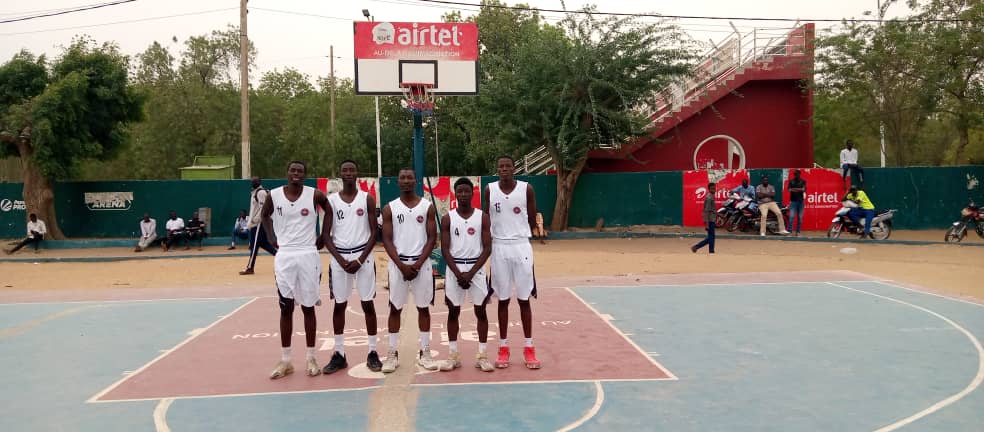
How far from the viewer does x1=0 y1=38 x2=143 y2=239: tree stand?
2167cm

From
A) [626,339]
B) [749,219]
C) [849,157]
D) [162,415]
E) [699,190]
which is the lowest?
[162,415]

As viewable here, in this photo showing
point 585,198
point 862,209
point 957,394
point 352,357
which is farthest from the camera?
point 585,198

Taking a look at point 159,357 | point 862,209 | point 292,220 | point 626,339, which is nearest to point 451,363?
point 292,220

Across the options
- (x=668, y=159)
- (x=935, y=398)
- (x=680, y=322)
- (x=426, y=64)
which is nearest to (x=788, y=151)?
(x=668, y=159)

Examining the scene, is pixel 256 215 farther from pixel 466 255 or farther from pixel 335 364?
pixel 466 255

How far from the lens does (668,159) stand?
1075 inches

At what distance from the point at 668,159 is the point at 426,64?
602 inches

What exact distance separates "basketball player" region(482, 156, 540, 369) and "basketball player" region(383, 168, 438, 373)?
609 mm

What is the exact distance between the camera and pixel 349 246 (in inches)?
281

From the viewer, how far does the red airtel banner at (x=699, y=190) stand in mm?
23297

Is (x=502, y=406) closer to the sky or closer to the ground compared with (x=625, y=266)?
closer to the ground

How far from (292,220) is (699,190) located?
18.7m

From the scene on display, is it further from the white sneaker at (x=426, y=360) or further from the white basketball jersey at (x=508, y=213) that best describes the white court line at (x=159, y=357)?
the white basketball jersey at (x=508, y=213)

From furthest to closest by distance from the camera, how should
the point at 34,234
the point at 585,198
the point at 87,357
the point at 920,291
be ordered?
the point at 585,198
the point at 34,234
the point at 920,291
the point at 87,357
